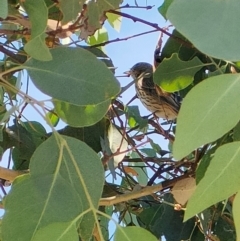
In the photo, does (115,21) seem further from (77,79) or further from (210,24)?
(210,24)

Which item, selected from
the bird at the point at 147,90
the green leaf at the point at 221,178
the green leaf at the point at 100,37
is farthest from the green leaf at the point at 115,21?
the green leaf at the point at 221,178

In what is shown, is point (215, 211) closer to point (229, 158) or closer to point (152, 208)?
point (152, 208)

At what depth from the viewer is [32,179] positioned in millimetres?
416

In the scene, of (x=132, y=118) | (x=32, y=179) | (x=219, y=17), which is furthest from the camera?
(x=132, y=118)

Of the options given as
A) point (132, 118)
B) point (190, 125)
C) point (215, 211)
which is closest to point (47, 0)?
point (132, 118)

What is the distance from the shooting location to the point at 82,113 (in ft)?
1.55

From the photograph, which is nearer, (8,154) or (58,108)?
(58,108)

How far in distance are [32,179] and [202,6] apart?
19 centimetres

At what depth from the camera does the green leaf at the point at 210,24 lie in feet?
0.89

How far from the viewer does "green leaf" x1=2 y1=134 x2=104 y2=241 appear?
40 centimetres

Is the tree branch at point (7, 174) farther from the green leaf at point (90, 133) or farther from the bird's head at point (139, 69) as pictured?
the bird's head at point (139, 69)

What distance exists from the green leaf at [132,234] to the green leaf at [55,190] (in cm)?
2

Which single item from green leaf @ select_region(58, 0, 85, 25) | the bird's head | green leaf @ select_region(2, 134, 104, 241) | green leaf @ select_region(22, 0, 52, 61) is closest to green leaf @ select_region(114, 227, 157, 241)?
green leaf @ select_region(2, 134, 104, 241)

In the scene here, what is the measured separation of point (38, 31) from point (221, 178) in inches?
6.0
